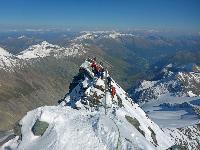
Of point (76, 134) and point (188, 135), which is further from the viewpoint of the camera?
point (188, 135)

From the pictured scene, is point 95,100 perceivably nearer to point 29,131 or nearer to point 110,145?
point 29,131

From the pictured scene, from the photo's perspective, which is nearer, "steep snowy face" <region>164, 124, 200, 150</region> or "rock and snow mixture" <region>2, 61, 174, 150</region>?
"rock and snow mixture" <region>2, 61, 174, 150</region>

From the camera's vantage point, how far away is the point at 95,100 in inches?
3573

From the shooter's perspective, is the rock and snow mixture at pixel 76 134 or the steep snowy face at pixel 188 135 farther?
the steep snowy face at pixel 188 135

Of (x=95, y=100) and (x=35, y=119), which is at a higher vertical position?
(x=35, y=119)

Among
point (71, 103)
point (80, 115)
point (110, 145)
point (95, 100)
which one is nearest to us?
point (110, 145)

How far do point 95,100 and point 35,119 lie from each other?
32.5 metres

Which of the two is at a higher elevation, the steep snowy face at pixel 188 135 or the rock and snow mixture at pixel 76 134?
the rock and snow mixture at pixel 76 134

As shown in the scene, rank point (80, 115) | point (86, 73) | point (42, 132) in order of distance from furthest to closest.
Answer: point (86, 73) < point (80, 115) < point (42, 132)

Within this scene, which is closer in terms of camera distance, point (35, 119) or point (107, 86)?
point (35, 119)

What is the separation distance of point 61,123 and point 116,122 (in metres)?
8.02

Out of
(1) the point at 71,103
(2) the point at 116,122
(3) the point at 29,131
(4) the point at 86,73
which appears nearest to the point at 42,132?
(3) the point at 29,131

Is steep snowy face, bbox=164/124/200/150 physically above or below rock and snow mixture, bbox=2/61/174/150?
below

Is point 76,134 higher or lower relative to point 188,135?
higher
